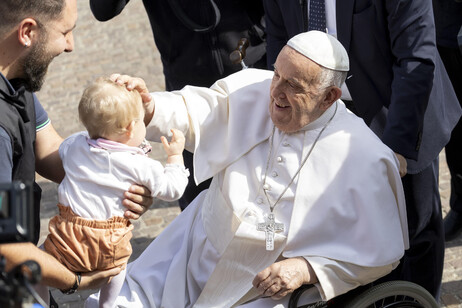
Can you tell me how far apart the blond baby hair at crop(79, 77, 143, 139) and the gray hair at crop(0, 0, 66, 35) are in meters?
0.32

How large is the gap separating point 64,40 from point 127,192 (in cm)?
65

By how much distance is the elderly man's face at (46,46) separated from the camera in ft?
10.3

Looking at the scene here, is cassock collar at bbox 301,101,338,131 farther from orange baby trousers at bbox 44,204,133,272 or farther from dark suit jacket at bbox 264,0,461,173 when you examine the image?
orange baby trousers at bbox 44,204,133,272

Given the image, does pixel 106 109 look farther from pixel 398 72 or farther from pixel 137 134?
pixel 398 72

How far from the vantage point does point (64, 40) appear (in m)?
3.24

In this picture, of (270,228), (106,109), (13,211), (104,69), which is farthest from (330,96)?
(104,69)

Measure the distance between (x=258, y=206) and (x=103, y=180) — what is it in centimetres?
78

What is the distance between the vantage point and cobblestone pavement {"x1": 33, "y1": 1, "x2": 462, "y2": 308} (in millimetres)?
6008

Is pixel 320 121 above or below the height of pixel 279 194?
above

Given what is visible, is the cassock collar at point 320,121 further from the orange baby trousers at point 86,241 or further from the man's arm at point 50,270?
the man's arm at point 50,270

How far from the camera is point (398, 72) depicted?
3844mm

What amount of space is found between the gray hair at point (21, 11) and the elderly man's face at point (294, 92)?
3.17 ft

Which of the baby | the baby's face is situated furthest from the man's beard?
the baby's face

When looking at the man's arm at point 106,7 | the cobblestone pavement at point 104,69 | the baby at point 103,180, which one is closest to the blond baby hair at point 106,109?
the baby at point 103,180
